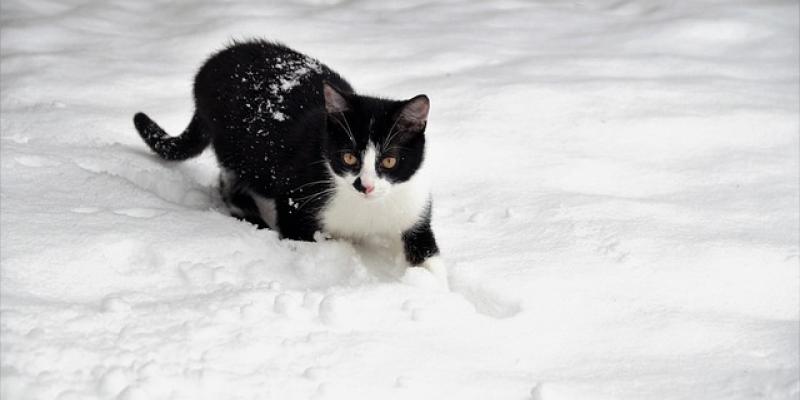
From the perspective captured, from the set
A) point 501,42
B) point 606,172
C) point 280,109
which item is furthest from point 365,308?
point 501,42

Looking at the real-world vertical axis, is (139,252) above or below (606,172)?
above

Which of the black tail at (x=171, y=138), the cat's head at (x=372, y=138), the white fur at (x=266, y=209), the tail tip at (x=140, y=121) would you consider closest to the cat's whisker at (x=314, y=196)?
the cat's head at (x=372, y=138)

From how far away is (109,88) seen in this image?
14.6ft

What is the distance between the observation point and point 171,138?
144 inches

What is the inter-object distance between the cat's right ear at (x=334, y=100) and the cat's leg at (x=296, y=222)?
0.46m

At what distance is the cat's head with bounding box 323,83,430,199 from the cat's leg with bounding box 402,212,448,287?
0.22m

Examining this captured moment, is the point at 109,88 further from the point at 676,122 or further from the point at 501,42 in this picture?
the point at 676,122

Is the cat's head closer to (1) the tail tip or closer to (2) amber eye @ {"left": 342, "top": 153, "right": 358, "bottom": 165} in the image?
(2) amber eye @ {"left": 342, "top": 153, "right": 358, "bottom": 165}

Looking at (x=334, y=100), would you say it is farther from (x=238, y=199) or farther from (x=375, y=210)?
(x=238, y=199)

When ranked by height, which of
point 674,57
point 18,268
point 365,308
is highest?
point 18,268

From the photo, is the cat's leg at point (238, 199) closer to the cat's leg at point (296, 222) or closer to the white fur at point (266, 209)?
the white fur at point (266, 209)

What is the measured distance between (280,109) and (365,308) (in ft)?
4.20

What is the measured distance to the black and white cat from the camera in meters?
2.82

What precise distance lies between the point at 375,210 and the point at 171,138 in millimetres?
1261
